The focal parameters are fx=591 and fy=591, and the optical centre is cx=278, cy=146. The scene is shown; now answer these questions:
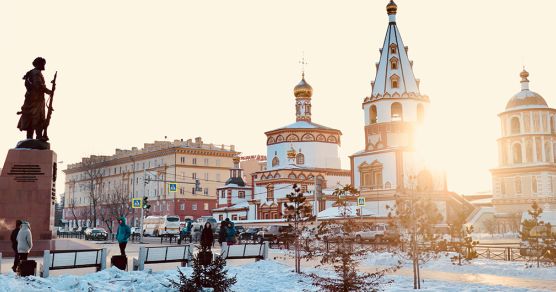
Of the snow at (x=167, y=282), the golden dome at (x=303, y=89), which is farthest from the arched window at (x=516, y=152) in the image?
the snow at (x=167, y=282)

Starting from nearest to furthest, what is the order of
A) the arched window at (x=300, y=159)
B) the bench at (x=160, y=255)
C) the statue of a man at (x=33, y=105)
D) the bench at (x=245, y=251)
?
1. the bench at (x=160, y=255)
2. the statue of a man at (x=33, y=105)
3. the bench at (x=245, y=251)
4. the arched window at (x=300, y=159)

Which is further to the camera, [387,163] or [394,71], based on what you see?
[387,163]

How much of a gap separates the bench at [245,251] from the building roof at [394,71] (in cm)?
3396

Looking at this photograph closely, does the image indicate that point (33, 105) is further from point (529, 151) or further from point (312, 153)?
point (529, 151)

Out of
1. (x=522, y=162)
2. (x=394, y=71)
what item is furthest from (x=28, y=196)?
(x=522, y=162)

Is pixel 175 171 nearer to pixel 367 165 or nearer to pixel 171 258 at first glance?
pixel 367 165

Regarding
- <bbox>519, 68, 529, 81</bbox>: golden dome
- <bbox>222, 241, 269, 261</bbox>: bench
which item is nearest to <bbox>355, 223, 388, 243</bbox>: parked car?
<bbox>222, 241, 269, 261</bbox>: bench

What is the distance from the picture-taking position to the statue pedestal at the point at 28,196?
54.1 ft

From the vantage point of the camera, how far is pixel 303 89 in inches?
2702

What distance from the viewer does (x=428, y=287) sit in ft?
48.4

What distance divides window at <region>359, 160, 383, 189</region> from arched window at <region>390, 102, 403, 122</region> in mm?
4240

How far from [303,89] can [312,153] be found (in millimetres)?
8497

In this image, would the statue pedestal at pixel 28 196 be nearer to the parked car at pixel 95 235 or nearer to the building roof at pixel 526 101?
the parked car at pixel 95 235

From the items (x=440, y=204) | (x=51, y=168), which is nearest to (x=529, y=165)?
(x=440, y=204)
